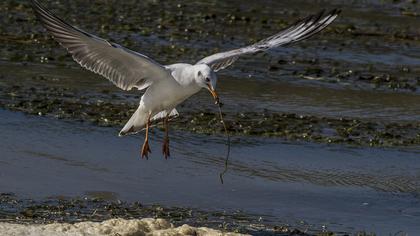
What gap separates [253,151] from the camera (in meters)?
9.98

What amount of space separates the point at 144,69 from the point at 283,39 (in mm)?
1404

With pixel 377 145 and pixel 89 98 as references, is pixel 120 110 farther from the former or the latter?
pixel 377 145

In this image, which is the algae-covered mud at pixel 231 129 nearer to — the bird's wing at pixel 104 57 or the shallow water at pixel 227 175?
the shallow water at pixel 227 175

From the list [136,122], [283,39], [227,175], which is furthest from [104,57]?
[283,39]

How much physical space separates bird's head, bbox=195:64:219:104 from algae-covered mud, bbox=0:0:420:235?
0.81 m

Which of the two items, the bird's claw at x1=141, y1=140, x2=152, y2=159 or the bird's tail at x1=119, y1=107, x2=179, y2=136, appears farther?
the bird's tail at x1=119, y1=107, x2=179, y2=136

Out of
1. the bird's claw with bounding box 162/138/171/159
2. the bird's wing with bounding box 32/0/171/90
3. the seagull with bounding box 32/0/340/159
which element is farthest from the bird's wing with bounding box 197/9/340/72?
the bird's claw with bounding box 162/138/171/159

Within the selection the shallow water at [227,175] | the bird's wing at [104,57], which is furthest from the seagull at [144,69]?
the shallow water at [227,175]

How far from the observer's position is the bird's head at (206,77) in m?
8.45

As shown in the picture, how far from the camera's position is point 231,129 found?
10.7 metres

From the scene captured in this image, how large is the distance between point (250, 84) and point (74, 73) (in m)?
2.09

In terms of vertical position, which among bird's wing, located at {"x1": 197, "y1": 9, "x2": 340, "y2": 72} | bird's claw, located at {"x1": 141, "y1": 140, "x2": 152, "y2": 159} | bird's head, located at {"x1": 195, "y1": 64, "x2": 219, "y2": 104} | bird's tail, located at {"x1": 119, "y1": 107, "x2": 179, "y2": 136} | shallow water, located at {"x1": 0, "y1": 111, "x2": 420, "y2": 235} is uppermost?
bird's wing, located at {"x1": 197, "y1": 9, "x2": 340, "y2": 72}

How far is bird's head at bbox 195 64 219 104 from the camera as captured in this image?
8.45 metres

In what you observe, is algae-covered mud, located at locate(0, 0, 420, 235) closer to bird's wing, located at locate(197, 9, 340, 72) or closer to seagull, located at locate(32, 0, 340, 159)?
seagull, located at locate(32, 0, 340, 159)
